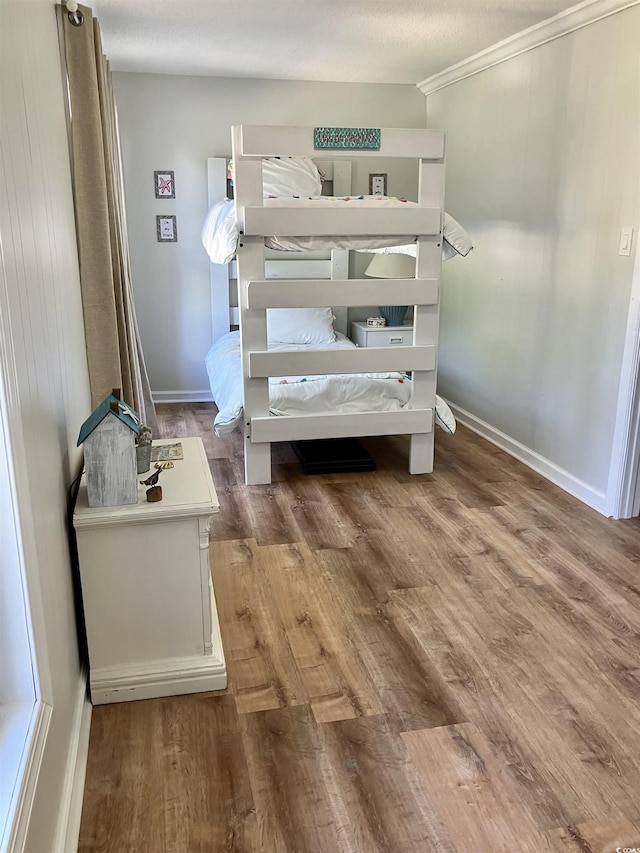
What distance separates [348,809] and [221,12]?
3424mm

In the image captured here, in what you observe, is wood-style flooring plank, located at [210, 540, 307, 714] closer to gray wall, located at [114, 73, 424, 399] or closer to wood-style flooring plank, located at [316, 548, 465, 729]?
wood-style flooring plank, located at [316, 548, 465, 729]

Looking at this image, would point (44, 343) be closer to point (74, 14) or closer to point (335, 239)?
point (74, 14)

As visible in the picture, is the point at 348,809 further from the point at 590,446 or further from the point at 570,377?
the point at 570,377

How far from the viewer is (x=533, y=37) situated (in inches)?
148

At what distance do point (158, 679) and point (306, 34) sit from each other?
3.39m

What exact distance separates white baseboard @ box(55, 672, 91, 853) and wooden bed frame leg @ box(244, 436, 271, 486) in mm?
1803

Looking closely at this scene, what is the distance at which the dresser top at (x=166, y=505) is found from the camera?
192 centimetres

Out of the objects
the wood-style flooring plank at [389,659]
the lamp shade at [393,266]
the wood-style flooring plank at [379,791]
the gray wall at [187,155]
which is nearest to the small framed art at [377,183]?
the gray wall at [187,155]

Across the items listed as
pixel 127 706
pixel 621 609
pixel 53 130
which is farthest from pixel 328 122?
pixel 127 706

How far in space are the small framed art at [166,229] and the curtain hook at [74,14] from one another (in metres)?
2.76

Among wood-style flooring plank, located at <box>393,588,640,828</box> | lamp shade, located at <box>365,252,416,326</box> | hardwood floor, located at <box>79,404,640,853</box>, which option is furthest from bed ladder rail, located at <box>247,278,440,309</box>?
wood-style flooring plank, located at <box>393,588,640,828</box>

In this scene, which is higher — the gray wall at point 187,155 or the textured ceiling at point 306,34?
the textured ceiling at point 306,34

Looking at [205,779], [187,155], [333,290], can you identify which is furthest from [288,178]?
[205,779]

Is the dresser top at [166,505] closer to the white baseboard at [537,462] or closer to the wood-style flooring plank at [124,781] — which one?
the wood-style flooring plank at [124,781]
